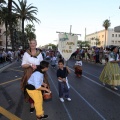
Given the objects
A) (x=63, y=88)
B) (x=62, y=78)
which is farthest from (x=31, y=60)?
(x=63, y=88)

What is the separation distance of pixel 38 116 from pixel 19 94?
344 cm

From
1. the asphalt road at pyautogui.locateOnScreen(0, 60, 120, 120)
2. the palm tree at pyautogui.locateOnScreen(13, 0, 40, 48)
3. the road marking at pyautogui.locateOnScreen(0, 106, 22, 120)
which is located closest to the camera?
the road marking at pyautogui.locateOnScreen(0, 106, 22, 120)

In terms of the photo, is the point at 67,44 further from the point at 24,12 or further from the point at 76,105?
the point at 24,12

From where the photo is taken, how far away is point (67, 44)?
8938 millimetres

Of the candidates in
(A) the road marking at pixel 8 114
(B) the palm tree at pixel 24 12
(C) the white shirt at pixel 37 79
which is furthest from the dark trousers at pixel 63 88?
(B) the palm tree at pixel 24 12

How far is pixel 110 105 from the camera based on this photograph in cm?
758

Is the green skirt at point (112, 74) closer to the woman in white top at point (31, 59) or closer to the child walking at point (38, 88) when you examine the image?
the woman in white top at point (31, 59)

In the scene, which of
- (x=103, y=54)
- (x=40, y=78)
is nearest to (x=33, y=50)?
(x=40, y=78)

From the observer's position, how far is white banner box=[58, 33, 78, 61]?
8.94m

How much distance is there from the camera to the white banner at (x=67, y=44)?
8938mm

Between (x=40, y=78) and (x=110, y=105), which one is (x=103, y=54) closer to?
(x=110, y=105)

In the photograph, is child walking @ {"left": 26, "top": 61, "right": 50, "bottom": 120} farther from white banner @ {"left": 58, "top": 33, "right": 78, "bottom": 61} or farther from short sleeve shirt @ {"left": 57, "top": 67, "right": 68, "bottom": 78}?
white banner @ {"left": 58, "top": 33, "right": 78, "bottom": 61}

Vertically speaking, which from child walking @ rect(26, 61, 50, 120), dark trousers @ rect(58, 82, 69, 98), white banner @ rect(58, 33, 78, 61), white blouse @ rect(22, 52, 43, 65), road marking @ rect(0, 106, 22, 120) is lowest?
road marking @ rect(0, 106, 22, 120)

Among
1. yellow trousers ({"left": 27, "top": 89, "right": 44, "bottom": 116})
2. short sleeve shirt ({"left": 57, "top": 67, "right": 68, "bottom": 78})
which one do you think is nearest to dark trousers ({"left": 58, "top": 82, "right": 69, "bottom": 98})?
short sleeve shirt ({"left": 57, "top": 67, "right": 68, "bottom": 78})
